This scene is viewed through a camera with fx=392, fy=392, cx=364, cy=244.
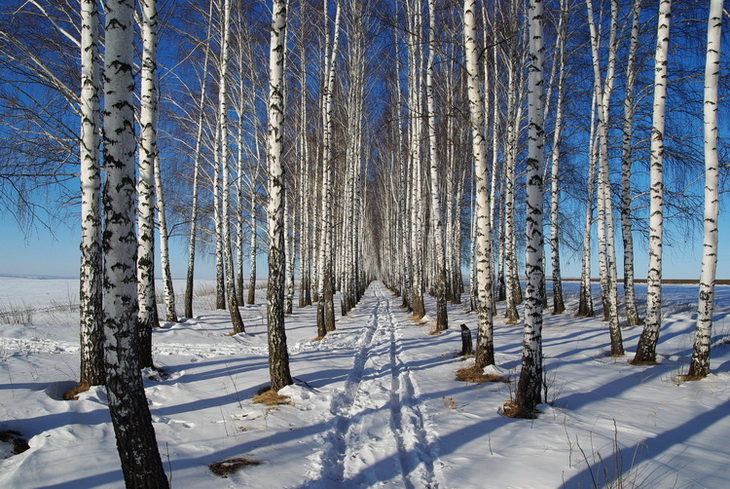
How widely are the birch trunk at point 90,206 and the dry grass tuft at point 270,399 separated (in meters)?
2.02

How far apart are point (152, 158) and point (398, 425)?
5325 mm

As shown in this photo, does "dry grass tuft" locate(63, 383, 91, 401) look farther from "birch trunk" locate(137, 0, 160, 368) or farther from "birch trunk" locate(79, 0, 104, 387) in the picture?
"birch trunk" locate(137, 0, 160, 368)

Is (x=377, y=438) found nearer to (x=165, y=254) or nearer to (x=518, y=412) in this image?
(x=518, y=412)

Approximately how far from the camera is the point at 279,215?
5.48 metres

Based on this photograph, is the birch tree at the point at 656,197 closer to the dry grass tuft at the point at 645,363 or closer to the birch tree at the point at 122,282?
the dry grass tuft at the point at 645,363

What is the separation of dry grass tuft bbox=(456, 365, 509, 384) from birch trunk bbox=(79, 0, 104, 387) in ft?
17.0

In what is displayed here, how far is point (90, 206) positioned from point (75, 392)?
237cm

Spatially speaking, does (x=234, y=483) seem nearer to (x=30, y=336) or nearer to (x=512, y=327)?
(x=30, y=336)

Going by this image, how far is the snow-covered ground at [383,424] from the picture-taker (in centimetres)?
320

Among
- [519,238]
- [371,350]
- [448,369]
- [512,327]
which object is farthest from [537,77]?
[519,238]

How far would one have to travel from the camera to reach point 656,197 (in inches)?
268

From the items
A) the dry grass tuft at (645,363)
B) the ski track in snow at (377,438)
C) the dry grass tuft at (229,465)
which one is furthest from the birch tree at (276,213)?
the dry grass tuft at (645,363)

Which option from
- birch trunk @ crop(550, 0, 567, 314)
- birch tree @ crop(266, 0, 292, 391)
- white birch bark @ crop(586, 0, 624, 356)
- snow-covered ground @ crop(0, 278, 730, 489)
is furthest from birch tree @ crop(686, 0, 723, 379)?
birch tree @ crop(266, 0, 292, 391)

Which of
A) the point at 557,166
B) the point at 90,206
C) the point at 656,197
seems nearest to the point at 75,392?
the point at 90,206
